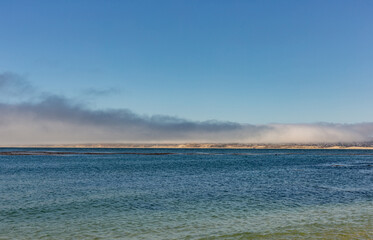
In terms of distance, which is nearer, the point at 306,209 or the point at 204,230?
the point at 204,230

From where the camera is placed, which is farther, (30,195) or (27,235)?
(30,195)

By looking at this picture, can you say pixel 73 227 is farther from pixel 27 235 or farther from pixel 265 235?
pixel 265 235

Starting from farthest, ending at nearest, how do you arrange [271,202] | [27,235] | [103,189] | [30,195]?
[103,189] < [30,195] < [271,202] < [27,235]

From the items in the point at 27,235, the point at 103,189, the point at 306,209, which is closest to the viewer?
the point at 27,235

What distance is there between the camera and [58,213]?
24.4m

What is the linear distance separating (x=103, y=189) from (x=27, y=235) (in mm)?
20275

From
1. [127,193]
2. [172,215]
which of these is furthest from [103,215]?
[127,193]

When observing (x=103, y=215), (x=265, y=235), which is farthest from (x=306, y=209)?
(x=103, y=215)

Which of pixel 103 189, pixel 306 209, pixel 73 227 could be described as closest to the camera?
pixel 73 227

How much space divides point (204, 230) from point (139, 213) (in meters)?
6.79

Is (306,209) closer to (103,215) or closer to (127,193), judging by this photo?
(103,215)

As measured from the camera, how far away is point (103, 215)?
2362 centimetres

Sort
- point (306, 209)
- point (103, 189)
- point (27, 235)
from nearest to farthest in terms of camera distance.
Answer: point (27, 235) → point (306, 209) → point (103, 189)

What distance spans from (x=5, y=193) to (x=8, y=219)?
15122 mm
